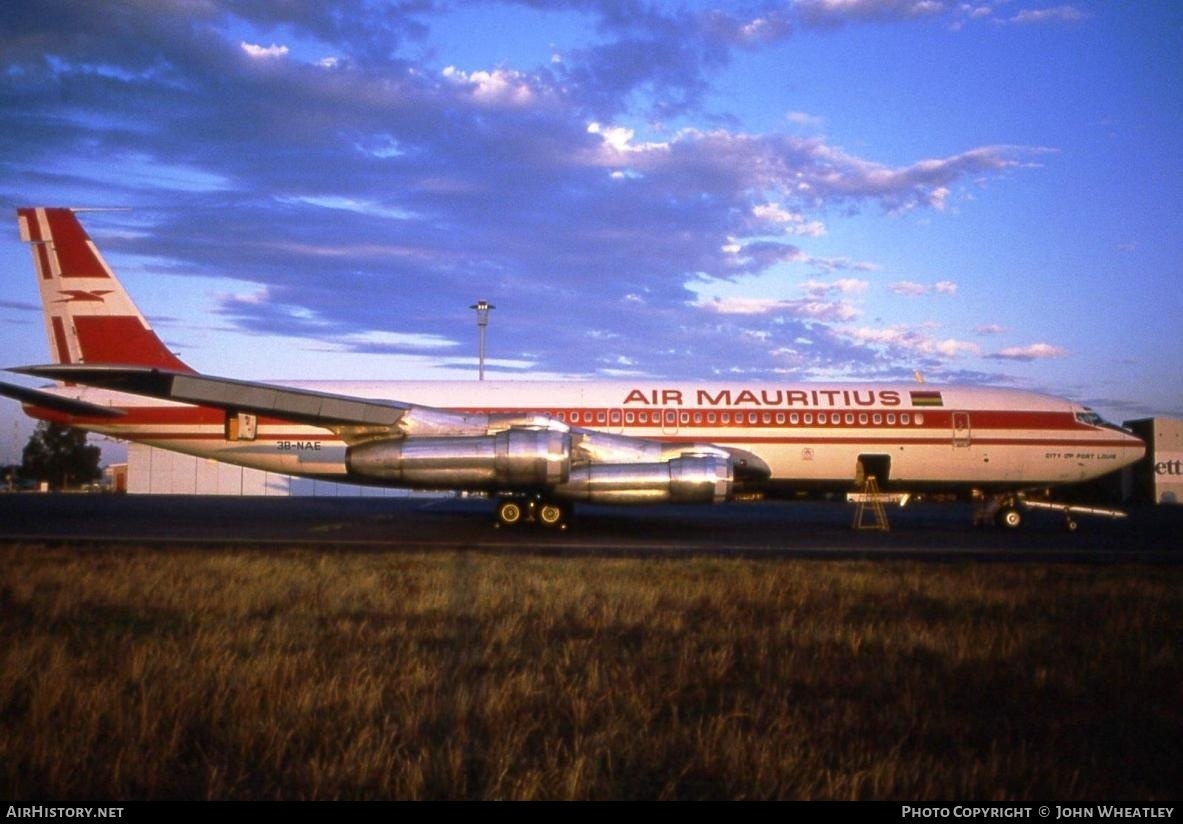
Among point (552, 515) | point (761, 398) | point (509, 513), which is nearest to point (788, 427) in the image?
point (761, 398)

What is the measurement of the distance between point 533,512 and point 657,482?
351 centimetres

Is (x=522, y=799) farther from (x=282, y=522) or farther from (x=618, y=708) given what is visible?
(x=282, y=522)

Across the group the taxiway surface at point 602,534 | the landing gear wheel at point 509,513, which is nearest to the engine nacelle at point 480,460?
the taxiway surface at point 602,534

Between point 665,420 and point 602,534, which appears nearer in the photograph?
point 602,534

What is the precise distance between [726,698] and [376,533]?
42.0 feet

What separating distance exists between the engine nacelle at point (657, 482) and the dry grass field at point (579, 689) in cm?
658

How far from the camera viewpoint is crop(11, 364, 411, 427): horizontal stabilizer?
15594 mm

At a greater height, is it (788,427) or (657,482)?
(788,427)

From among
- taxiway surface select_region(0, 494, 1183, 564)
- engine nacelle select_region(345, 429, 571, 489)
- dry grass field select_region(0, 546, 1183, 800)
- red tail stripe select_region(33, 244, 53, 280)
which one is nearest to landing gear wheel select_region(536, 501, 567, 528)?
taxiway surface select_region(0, 494, 1183, 564)

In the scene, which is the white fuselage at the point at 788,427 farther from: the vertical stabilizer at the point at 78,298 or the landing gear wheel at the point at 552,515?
the landing gear wheel at the point at 552,515

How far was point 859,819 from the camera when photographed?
3645 millimetres

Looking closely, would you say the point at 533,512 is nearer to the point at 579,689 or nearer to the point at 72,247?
the point at 72,247

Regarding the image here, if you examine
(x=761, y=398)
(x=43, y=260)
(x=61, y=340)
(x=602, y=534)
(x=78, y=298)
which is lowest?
(x=602, y=534)

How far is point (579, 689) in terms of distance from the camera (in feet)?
17.5
